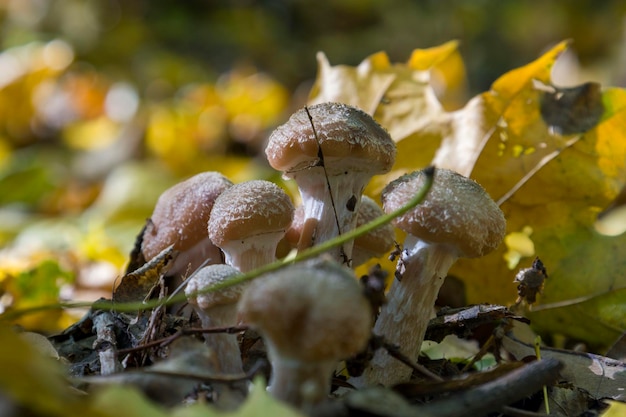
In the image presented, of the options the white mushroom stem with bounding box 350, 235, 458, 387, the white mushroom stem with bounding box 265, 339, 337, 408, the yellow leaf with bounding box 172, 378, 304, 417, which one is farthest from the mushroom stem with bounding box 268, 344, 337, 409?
the white mushroom stem with bounding box 350, 235, 458, 387

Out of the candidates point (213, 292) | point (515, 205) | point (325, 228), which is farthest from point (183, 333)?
point (515, 205)

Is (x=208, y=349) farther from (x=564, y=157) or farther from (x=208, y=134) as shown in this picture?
(x=208, y=134)

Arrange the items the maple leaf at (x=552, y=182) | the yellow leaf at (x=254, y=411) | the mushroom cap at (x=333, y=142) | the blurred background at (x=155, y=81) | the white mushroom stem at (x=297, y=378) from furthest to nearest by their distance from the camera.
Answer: the blurred background at (x=155, y=81)
the maple leaf at (x=552, y=182)
the mushroom cap at (x=333, y=142)
the white mushroom stem at (x=297, y=378)
the yellow leaf at (x=254, y=411)

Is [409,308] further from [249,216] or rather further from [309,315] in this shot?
[309,315]

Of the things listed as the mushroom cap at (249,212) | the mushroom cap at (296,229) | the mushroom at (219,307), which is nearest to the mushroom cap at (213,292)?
the mushroom at (219,307)

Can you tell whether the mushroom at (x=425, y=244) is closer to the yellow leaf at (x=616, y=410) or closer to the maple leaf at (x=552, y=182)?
the yellow leaf at (x=616, y=410)

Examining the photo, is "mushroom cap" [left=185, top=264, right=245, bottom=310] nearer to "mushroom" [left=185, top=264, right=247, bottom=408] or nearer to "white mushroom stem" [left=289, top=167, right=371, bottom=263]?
"mushroom" [left=185, top=264, right=247, bottom=408]
